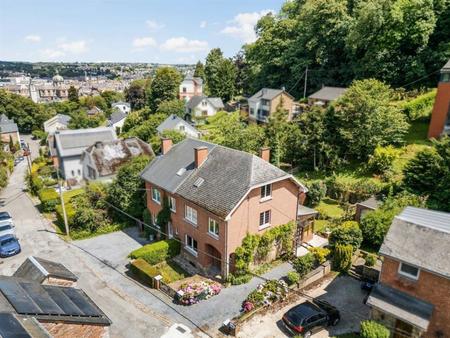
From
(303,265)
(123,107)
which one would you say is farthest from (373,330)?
(123,107)

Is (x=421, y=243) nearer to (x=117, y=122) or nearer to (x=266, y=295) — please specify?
(x=266, y=295)

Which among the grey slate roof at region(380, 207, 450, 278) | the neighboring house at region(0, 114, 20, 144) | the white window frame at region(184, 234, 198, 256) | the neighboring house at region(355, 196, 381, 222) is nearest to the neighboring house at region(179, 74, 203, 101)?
the neighboring house at region(0, 114, 20, 144)

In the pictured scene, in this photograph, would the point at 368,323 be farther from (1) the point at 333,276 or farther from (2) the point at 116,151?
(2) the point at 116,151

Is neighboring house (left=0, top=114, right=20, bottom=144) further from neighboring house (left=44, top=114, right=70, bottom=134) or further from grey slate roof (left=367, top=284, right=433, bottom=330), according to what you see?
grey slate roof (left=367, top=284, right=433, bottom=330)

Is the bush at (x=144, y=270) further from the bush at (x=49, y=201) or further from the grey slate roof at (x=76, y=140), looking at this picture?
the grey slate roof at (x=76, y=140)

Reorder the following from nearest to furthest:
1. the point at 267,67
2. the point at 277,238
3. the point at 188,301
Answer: the point at 188,301 → the point at 277,238 → the point at 267,67

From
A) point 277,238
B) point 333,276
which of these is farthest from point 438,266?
Answer: point 277,238

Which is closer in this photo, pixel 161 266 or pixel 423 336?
pixel 423 336
